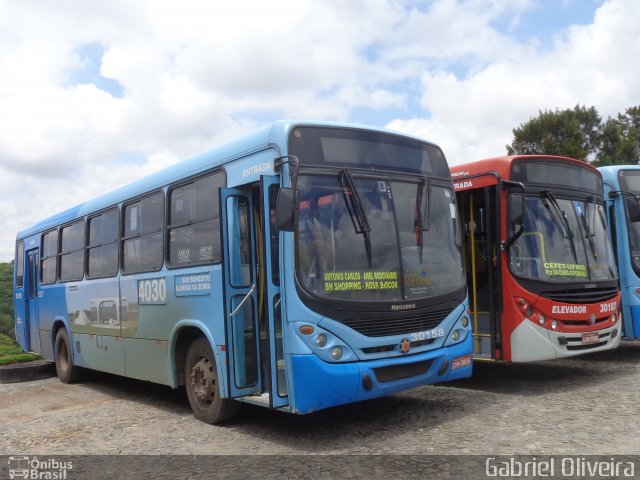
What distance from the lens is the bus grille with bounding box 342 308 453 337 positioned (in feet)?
19.5

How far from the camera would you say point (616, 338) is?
8.87 m

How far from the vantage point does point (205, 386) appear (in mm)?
7148

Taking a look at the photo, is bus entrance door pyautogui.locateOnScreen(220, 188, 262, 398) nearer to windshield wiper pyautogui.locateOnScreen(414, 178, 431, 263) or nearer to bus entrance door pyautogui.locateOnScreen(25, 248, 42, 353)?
windshield wiper pyautogui.locateOnScreen(414, 178, 431, 263)

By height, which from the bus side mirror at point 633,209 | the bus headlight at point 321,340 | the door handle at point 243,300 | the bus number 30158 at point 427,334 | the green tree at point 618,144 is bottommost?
the bus number 30158 at point 427,334

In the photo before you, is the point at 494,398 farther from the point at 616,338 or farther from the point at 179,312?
the point at 179,312

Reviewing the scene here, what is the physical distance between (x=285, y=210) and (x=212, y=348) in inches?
81.8

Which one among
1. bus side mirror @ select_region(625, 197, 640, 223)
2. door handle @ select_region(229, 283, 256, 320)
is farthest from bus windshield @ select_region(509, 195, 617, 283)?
door handle @ select_region(229, 283, 256, 320)

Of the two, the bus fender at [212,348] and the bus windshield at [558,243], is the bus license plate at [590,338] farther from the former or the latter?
the bus fender at [212,348]

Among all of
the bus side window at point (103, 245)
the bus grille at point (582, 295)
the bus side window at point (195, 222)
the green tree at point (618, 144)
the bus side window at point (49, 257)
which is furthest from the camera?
the green tree at point (618, 144)

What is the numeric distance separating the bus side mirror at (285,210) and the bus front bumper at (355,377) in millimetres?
1169

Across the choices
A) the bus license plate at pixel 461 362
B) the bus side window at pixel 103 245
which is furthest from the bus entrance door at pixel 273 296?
A: the bus side window at pixel 103 245

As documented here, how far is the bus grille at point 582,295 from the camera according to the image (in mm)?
8266

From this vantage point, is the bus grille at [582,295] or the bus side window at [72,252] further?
the bus side window at [72,252]

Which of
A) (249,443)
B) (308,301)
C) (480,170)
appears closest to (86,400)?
(249,443)
